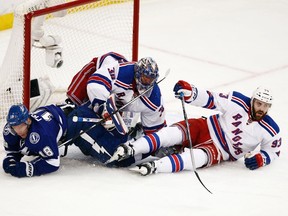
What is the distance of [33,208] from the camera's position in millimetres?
3762

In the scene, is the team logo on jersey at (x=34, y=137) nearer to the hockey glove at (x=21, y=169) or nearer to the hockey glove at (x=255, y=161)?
the hockey glove at (x=21, y=169)

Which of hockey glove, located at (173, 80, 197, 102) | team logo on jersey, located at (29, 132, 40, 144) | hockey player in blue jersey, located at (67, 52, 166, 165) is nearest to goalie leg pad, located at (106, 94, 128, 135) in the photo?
hockey player in blue jersey, located at (67, 52, 166, 165)

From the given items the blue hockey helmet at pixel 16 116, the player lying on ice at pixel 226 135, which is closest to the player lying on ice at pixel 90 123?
the blue hockey helmet at pixel 16 116

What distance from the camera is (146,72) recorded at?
429 centimetres

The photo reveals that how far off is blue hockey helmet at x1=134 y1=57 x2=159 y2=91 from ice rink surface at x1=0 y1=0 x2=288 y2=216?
1.54 ft

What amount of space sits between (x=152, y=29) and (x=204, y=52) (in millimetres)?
665

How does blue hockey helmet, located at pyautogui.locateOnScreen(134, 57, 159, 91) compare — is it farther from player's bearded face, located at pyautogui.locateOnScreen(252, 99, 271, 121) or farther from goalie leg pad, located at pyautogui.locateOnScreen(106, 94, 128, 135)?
player's bearded face, located at pyautogui.locateOnScreen(252, 99, 271, 121)

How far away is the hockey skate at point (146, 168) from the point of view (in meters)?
4.18

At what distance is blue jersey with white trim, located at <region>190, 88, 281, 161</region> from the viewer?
172 inches

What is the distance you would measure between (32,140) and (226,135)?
102cm

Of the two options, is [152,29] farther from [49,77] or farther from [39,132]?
[39,132]

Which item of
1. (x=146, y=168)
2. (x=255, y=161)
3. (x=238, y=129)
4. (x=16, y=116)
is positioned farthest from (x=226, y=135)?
(x=16, y=116)

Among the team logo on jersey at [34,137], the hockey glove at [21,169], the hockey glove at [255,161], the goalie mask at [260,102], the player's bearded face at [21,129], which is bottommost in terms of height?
the hockey glove at [21,169]

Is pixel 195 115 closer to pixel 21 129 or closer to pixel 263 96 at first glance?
pixel 263 96
